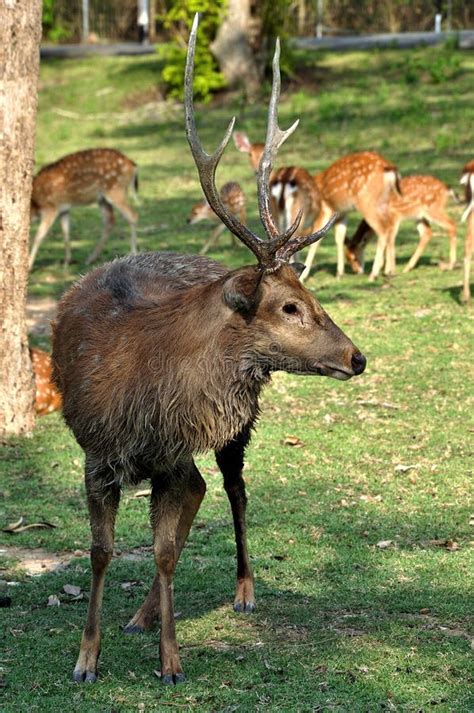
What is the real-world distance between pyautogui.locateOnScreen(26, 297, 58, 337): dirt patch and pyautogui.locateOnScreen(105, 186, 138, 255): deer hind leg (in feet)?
6.56

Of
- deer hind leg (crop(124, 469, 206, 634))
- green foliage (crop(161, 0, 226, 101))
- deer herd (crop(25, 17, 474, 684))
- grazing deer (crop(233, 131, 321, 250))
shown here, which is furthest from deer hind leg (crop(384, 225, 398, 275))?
green foliage (crop(161, 0, 226, 101))

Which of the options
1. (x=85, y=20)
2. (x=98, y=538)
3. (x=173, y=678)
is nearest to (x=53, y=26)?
(x=85, y=20)

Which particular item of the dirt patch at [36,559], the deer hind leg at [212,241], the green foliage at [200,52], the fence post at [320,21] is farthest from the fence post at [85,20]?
the dirt patch at [36,559]

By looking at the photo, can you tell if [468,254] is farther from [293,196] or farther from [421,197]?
[293,196]

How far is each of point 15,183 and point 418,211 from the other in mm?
5873

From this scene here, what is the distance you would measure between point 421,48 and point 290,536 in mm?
19299

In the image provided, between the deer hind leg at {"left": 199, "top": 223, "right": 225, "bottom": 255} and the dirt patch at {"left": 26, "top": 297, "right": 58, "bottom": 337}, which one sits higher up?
the deer hind leg at {"left": 199, "top": 223, "right": 225, "bottom": 255}

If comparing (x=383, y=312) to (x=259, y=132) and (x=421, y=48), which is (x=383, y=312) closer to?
(x=259, y=132)

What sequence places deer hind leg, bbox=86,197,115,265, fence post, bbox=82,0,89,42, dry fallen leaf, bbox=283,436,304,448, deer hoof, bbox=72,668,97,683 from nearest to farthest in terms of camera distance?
deer hoof, bbox=72,668,97,683
dry fallen leaf, bbox=283,436,304,448
deer hind leg, bbox=86,197,115,265
fence post, bbox=82,0,89,42

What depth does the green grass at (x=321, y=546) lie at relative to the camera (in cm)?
473

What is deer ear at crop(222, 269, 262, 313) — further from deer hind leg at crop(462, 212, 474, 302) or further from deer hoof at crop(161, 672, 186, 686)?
deer hind leg at crop(462, 212, 474, 302)

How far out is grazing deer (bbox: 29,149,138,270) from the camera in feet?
46.4

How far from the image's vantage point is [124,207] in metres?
14.3

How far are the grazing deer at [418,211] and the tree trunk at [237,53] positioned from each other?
10.3 metres
